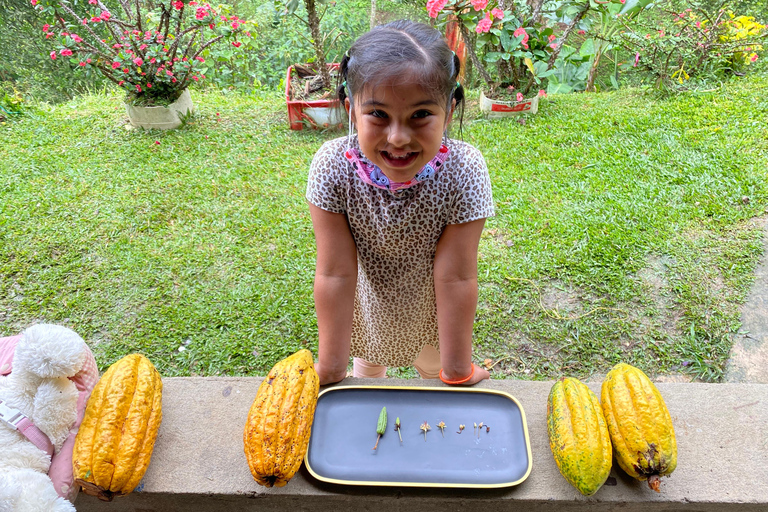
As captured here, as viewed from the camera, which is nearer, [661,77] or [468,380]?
[468,380]

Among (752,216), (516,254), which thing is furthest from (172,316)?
(752,216)

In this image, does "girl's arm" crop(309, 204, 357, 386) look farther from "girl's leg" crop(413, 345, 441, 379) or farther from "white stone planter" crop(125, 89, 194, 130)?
"white stone planter" crop(125, 89, 194, 130)

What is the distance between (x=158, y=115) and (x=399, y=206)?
394 cm

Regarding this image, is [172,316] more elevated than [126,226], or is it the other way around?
[126,226]

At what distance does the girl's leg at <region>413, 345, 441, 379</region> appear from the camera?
6.81ft

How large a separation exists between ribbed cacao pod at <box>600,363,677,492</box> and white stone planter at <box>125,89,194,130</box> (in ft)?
14.8

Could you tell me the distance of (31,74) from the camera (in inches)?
329

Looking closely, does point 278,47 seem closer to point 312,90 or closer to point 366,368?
point 312,90

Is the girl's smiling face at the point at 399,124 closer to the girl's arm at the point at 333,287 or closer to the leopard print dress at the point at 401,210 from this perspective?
the leopard print dress at the point at 401,210

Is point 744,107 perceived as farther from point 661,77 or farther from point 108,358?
point 108,358

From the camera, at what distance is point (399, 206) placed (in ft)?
4.83

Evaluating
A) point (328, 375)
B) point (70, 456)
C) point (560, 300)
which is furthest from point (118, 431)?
point (560, 300)

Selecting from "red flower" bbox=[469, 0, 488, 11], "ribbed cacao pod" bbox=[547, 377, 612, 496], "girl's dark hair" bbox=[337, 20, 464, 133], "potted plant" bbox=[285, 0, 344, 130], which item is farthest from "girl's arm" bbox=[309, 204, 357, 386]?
"red flower" bbox=[469, 0, 488, 11]

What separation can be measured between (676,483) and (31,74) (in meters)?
10.7
